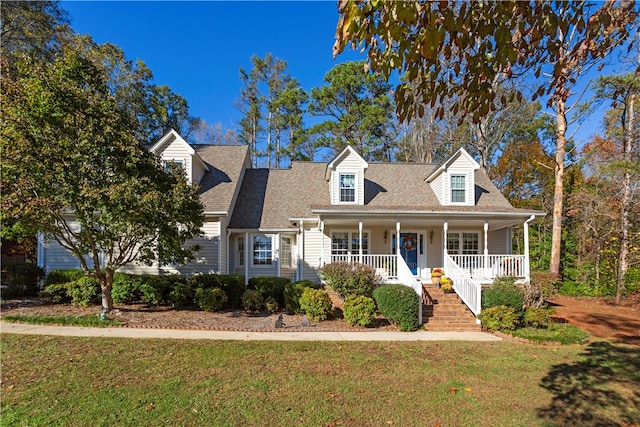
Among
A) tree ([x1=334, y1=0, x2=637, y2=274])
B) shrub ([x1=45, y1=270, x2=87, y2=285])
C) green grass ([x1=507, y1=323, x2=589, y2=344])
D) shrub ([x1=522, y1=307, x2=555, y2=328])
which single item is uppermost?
tree ([x1=334, y1=0, x2=637, y2=274])

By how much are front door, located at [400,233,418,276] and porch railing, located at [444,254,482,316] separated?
3073mm

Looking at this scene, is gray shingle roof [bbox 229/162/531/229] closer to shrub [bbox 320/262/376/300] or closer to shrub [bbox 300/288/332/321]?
shrub [bbox 320/262/376/300]

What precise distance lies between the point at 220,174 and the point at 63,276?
7.69m

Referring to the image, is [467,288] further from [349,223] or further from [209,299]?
[209,299]

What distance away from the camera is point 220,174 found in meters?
18.4

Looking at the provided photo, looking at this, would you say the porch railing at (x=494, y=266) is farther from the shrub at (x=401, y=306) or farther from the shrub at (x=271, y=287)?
the shrub at (x=271, y=287)

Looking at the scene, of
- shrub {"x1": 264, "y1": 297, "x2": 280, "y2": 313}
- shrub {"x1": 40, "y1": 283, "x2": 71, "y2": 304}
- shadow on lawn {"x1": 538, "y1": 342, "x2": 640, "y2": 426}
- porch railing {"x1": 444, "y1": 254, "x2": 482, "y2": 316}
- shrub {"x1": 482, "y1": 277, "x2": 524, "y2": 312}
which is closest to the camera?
shadow on lawn {"x1": 538, "y1": 342, "x2": 640, "y2": 426}

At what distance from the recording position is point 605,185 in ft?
64.3

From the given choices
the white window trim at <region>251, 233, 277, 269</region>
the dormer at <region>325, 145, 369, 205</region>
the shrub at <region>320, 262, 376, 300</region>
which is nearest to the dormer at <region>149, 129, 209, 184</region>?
the white window trim at <region>251, 233, 277, 269</region>

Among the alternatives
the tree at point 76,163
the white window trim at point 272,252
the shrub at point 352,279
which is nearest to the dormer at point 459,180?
the shrub at point 352,279

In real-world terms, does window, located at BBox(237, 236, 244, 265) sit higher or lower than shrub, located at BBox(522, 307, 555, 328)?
higher

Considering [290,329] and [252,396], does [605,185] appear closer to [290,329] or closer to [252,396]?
[290,329]

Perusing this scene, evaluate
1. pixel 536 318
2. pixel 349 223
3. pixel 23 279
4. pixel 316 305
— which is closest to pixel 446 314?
pixel 536 318

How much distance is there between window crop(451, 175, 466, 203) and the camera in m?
17.2
